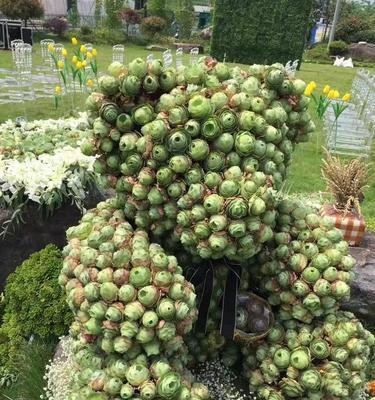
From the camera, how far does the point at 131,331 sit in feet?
5.45

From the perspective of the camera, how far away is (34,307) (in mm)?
3064

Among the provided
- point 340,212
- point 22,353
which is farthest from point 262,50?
point 22,353

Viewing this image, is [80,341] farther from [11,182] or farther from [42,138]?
[42,138]

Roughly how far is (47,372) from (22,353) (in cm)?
39

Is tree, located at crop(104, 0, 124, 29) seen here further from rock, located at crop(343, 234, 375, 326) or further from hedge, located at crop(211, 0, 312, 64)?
rock, located at crop(343, 234, 375, 326)

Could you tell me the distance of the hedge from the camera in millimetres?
20609

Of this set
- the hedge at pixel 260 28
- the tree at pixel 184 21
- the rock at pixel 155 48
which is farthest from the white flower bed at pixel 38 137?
the tree at pixel 184 21

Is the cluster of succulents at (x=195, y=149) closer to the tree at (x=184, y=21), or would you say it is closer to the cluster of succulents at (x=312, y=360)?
the cluster of succulents at (x=312, y=360)

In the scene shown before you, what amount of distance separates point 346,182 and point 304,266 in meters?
2.34

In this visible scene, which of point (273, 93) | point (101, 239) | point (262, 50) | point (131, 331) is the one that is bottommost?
point (262, 50)

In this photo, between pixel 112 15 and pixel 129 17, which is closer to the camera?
pixel 112 15

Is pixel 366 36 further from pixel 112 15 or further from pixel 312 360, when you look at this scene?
pixel 312 360

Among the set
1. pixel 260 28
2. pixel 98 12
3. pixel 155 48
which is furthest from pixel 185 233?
pixel 98 12

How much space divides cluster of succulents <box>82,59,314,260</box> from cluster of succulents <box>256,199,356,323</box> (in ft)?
0.81
